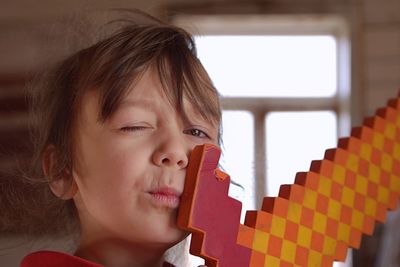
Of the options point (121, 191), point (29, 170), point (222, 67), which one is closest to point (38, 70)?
point (29, 170)

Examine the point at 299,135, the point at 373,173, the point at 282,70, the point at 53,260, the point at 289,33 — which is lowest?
the point at 53,260

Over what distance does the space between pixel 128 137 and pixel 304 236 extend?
16cm

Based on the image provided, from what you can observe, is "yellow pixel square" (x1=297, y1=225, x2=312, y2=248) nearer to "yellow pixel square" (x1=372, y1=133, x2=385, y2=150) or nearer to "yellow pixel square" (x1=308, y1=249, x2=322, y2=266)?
"yellow pixel square" (x1=308, y1=249, x2=322, y2=266)

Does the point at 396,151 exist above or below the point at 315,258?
above

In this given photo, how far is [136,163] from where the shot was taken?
0.50 meters

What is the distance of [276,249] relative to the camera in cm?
52

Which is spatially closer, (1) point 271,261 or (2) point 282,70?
(1) point 271,261

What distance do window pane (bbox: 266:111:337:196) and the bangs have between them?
4.59 feet

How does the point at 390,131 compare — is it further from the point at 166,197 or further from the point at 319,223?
the point at 166,197

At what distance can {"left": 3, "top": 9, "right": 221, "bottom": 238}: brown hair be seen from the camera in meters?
0.55

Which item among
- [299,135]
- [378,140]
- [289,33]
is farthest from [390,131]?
[289,33]

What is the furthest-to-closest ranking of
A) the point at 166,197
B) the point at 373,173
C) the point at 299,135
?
the point at 299,135 → the point at 373,173 → the point at 166,197

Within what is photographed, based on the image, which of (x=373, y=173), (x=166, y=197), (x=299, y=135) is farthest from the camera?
(x=299, y=135)

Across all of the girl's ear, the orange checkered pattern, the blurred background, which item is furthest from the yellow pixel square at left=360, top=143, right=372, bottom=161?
the blurred background
